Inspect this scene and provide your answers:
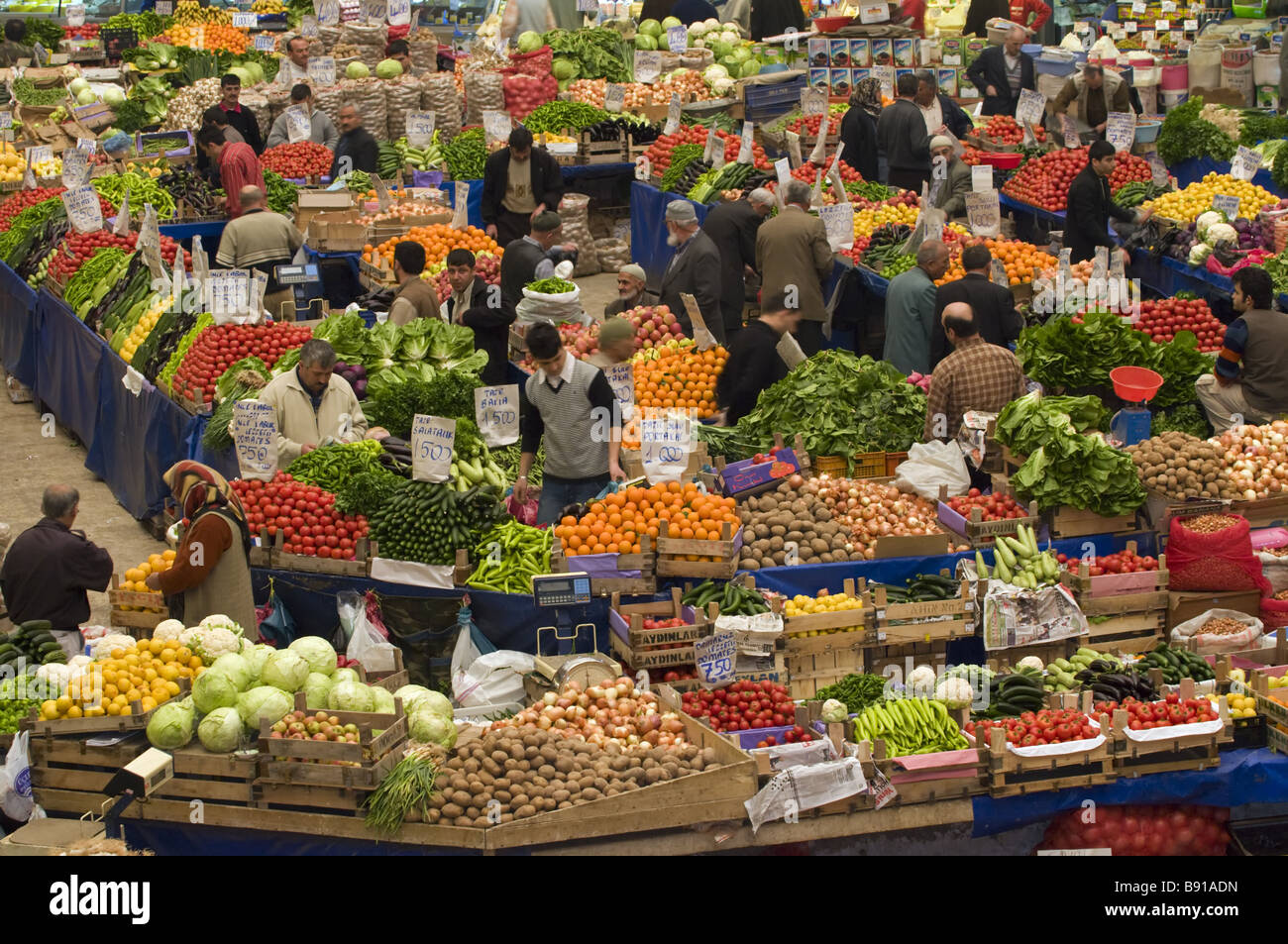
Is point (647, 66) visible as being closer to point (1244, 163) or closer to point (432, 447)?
point (1244, 163)

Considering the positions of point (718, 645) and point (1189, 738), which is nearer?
point (1189, 738)

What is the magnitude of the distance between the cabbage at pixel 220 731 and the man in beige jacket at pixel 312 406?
271 cm

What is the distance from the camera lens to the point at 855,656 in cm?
768

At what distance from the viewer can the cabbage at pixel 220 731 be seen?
6.51 metres

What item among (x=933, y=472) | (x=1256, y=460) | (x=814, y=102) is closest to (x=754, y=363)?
(x=933, y=472)

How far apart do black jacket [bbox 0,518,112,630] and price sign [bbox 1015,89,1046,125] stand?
9.50 meters

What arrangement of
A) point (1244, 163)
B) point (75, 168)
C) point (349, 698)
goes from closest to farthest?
point (349, 698), point (1244, 163), point (75, 168)

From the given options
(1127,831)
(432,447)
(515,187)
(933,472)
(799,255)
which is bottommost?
(1127,831)

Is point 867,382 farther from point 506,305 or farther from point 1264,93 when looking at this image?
point 1264,93

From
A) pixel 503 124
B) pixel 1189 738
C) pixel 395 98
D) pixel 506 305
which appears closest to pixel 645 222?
pixel 503 124

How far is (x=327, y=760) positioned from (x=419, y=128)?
32.9ft

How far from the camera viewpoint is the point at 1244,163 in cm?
1266

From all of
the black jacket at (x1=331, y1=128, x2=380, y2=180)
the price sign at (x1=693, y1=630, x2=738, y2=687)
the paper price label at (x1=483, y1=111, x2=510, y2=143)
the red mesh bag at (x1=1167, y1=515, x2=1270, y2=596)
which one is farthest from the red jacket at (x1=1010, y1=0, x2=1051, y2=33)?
the price sign at (x1=693, y1=630, x2=738, y2=687)

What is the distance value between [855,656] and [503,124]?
902 centimetres
